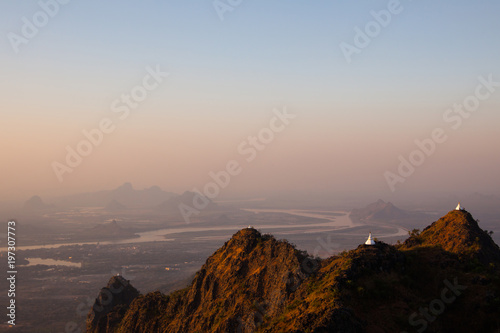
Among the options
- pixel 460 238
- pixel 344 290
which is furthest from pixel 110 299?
pixel 460 238

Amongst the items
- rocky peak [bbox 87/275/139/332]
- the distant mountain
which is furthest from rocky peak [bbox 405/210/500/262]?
rocky peak [bbox 87/275/139/332]

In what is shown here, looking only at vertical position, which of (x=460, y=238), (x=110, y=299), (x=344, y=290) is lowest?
(x=110, y=299)

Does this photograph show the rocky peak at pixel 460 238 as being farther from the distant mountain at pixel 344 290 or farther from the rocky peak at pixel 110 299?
the rocky peak at pixel 110 299

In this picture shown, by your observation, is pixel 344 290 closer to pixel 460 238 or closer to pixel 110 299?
pixel 460 238

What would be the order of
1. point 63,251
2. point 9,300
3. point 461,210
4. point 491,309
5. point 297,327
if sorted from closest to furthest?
point 297,327
point 491,309
point 461,210
point 9,300
point 63,251

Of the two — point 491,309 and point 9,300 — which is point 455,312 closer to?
point 491,309

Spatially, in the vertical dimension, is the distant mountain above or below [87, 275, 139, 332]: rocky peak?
above

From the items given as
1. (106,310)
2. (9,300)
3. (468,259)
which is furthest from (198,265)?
(468,259)

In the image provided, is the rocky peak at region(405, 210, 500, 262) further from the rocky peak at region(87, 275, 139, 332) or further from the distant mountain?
the rocky peak at region(87, 275, 139, 332)
